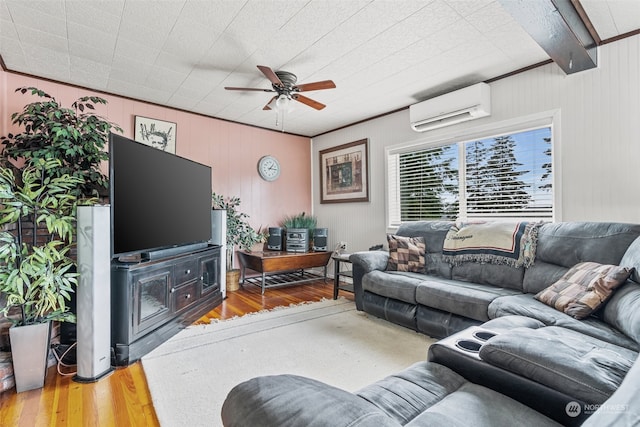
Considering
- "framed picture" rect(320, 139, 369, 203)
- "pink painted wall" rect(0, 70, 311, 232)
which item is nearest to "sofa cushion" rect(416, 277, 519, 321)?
"framed picture" rect(320, 139, 369, 203)

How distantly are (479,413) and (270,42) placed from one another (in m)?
2.67

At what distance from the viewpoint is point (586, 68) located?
8.47 ft

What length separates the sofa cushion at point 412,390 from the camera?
1.00 meters

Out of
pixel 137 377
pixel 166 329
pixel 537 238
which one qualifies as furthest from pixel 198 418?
pixel 537 238

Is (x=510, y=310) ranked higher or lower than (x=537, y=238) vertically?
lower

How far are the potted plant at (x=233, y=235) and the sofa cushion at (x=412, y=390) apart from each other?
10.9ft

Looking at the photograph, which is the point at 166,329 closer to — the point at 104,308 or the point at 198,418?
the point at 104,308

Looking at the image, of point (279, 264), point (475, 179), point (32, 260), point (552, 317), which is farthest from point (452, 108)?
point (32, 260)

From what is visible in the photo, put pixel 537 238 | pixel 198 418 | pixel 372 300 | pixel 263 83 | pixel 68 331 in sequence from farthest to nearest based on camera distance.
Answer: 1. pixel 263 83
2. pixel 372 300
3. pixel 537 238
4. pixel 68 331
5. pixel 198 418

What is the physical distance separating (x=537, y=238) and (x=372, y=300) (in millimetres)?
1493

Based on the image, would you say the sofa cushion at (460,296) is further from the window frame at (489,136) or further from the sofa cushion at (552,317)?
the window frame at (489,136)

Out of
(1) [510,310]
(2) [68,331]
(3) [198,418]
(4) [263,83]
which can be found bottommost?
(3) [198,418]

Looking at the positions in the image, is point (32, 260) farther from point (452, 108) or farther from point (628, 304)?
point (452, 108)

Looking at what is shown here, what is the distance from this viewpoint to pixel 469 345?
4.51 feet
